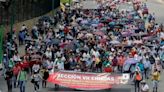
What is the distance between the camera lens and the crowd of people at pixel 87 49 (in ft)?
103

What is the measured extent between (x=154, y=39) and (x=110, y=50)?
4880mm

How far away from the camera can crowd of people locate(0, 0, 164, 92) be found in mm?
31484

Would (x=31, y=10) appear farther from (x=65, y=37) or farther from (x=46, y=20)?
(x=65, y=37)

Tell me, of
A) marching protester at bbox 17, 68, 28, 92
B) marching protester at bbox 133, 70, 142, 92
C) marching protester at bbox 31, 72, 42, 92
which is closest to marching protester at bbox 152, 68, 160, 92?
marching protester at bbox 133, 70, 142, 92

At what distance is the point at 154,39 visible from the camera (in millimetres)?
41188

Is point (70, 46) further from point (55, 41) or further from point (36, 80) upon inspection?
point (36, 80)

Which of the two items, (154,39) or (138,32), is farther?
(138,32)

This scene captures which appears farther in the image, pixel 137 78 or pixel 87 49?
pixel 87 49

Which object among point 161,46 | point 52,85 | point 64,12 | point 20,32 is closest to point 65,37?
point 20,32

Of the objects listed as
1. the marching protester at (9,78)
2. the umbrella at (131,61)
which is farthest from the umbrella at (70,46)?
the marching protester at (9,78)

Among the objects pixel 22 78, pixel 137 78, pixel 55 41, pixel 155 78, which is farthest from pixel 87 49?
pixel 22 78

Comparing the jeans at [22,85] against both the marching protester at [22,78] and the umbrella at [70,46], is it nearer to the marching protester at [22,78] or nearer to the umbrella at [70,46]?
the marching protester at [22,78]

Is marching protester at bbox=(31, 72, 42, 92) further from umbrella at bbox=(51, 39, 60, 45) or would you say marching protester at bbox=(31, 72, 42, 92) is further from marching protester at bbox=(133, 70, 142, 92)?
umbrella at bbox=(51, 39, 60, 45)

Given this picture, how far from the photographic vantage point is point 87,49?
3659cm
